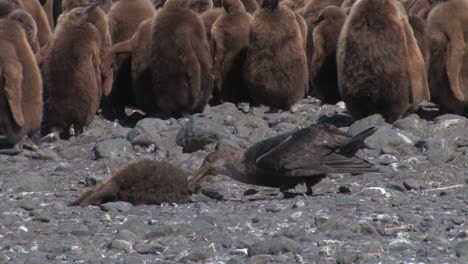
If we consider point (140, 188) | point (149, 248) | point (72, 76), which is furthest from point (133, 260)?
point (72, 76)

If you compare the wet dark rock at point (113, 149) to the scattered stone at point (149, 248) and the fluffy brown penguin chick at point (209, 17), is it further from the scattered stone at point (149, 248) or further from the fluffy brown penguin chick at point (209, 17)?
the scattered stone at point (149, 248)

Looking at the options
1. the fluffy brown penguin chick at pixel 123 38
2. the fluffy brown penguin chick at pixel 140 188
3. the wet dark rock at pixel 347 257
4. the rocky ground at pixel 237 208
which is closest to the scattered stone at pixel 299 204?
the rocky ground at pixel 237 208

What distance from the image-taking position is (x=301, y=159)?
308 inches

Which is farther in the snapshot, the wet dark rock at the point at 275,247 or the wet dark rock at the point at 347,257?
the wet dark rock at the point at 275,247

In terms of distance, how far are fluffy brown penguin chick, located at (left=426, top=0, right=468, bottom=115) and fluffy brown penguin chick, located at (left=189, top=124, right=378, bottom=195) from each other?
314 cm

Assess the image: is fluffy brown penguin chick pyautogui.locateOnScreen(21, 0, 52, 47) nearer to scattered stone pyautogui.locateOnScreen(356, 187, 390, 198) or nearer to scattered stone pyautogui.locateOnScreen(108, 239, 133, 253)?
scattered stone pyautogui.locateOnScreen(356, 187, 390, 198)

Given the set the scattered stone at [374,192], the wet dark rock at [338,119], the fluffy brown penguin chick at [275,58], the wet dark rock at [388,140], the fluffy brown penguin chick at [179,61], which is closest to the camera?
the scattered stone at [374,192]

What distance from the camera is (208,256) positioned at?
20.1 ft

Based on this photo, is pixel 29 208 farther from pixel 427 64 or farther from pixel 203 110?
pixel 427 64

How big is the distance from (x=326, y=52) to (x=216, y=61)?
1093 mm

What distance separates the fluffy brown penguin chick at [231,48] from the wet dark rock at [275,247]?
593 centimetres

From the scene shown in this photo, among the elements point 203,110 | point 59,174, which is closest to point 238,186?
point 59,174

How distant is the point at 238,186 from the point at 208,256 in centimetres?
257

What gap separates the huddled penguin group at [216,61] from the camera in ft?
33.8
